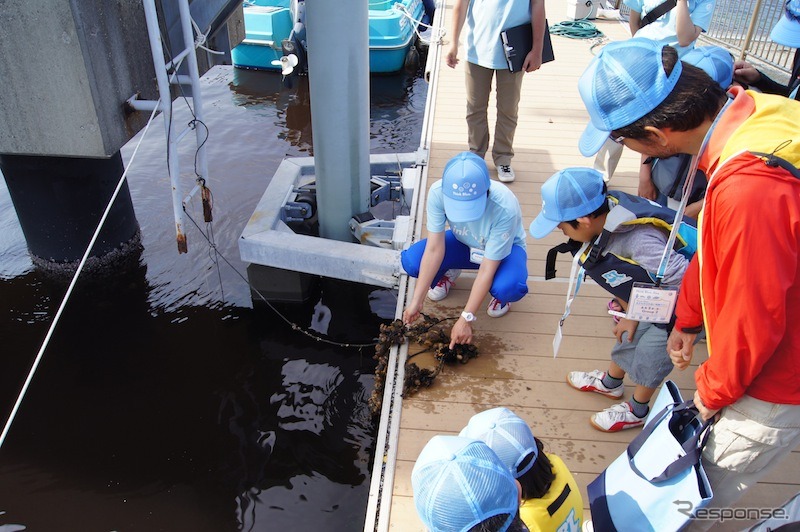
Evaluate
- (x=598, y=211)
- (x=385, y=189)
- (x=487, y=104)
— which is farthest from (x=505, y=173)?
(x=598, y=211)

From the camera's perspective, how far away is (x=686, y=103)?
60.9 inches

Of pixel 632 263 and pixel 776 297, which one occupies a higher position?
pixel 776 297

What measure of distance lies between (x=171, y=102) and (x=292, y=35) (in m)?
7.71

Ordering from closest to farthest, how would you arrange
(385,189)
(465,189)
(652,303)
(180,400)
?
(652,303) → (465,189) → (180,400) → (385,189)

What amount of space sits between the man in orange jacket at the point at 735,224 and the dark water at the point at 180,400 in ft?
7.69

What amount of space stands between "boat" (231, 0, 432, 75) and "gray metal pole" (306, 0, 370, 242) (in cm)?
660

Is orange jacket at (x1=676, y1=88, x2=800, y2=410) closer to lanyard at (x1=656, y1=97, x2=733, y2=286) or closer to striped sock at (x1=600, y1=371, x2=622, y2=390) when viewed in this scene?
lanyard at (x1=656, y1=97, x2=733, y2=286)

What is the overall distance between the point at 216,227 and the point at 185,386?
7.62ft

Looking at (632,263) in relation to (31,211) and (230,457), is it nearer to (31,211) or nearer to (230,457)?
(230,457)

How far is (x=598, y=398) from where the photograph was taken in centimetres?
294

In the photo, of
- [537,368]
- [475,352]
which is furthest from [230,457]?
[537,368]

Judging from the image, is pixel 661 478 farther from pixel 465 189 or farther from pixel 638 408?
pixel 465 189

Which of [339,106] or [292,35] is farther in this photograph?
[292,35]

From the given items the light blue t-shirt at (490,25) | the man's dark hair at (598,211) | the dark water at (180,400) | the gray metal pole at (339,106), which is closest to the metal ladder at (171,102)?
the gray metal pole at (339,106)
